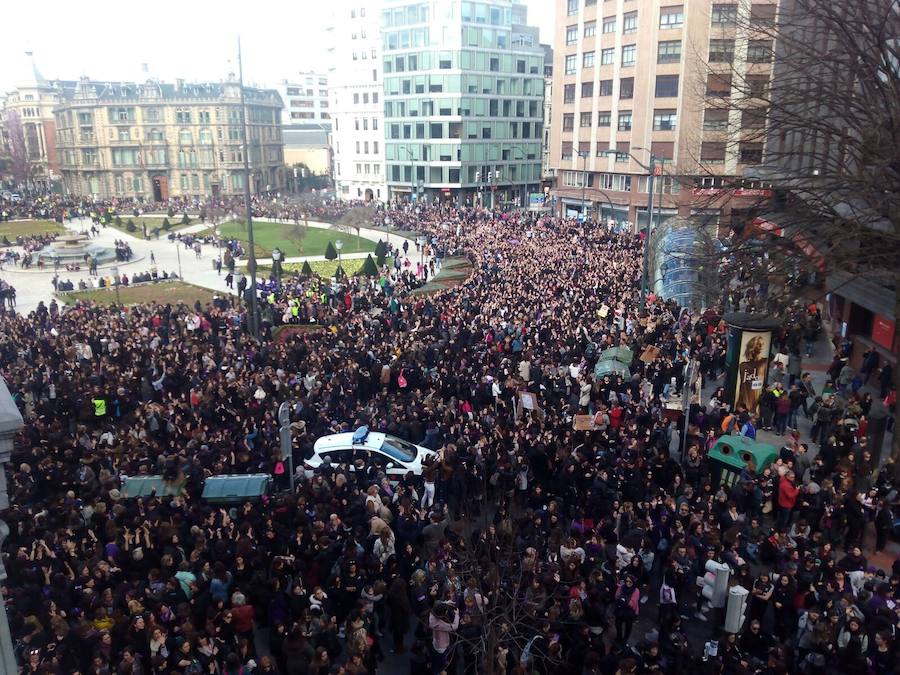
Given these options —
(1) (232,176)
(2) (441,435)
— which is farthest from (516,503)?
(1) (232,176)

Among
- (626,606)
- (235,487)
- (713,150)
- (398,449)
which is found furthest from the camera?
(713,150)

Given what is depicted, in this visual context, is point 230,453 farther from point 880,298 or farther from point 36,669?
point 880,298

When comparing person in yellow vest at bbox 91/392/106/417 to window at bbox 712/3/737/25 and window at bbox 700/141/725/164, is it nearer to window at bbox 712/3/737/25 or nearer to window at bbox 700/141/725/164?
window at bbox 700/141/725/164

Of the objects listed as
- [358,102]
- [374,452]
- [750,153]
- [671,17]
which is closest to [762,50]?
[750,153]

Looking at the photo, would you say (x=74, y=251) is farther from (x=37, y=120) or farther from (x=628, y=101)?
(x=37, y=120)

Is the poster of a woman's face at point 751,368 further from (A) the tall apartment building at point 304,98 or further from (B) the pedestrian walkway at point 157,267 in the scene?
(A) the tall apartment building at point 304,98

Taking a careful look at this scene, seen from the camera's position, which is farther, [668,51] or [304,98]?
[304,98]

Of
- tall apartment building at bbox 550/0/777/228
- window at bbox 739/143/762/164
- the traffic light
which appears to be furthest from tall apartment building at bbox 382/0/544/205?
the traffic light
